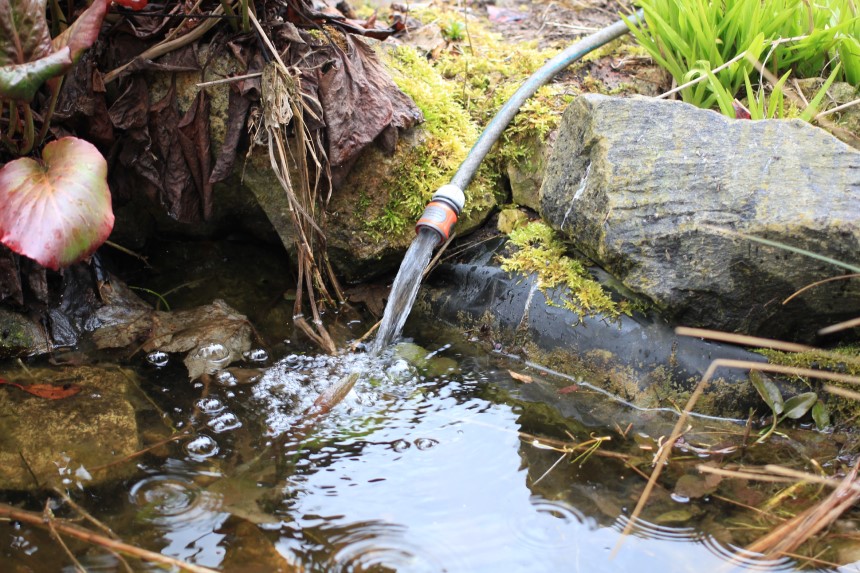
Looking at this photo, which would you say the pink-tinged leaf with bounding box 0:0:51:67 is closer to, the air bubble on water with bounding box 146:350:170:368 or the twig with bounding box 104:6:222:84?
the twig with bounding box 104:6:222:84

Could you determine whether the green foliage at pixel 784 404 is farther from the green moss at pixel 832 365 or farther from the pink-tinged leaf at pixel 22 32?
the pink-tinged leaf at pixel 22 32

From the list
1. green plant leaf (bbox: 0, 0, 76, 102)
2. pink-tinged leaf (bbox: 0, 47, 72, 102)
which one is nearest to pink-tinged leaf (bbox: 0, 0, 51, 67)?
green plant leaf (bbox: 0, 0, 76, 102)

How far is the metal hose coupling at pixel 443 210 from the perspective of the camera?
124 inches

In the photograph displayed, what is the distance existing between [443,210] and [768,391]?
1551 millimetres

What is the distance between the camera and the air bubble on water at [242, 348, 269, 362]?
10.3 feet

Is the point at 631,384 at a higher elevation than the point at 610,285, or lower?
lower

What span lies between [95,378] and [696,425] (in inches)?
97.9

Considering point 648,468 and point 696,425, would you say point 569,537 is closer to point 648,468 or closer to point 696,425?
point 648,468

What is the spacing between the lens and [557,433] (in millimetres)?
2684

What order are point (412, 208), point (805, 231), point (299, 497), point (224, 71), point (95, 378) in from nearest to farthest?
point (299, 497) → point (805, 231) → point (95, 378) → point (224, 71) → point (412, 208)

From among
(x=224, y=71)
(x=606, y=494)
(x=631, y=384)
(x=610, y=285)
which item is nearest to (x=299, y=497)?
(x=606, y=494)

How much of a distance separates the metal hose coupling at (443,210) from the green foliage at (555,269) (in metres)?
0.35

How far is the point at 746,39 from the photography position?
136 inches

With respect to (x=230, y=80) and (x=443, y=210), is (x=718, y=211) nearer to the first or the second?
(x=443, y=210)
